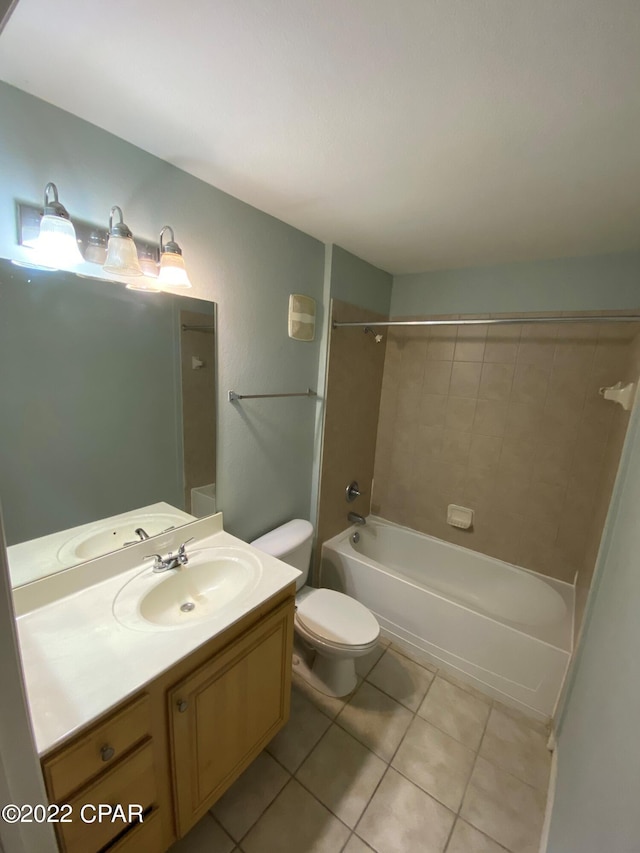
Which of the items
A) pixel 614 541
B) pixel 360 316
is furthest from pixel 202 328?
pixel 614 541

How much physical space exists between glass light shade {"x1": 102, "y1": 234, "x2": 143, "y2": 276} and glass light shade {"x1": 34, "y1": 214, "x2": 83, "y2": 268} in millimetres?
83

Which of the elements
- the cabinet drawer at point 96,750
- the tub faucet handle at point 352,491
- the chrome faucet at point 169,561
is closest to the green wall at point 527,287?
the tub faucet handle at point 352,491

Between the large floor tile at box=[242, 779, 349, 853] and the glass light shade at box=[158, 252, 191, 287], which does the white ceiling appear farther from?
the large floor tile at box=[242, 779, 349, 853]

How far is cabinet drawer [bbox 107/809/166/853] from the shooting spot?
2.84 ft

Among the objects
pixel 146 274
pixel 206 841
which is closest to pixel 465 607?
pixel 206 841

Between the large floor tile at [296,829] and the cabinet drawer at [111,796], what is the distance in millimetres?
531

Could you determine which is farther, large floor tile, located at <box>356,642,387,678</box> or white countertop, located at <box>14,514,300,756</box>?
large floor tile, located at <box>356,642,387,678</box>

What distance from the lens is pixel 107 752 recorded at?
79cm

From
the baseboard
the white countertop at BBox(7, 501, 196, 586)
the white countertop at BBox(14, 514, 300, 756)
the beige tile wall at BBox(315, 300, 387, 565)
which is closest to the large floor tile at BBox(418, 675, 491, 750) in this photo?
the baseboard

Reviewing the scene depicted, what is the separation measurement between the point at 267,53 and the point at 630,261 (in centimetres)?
202

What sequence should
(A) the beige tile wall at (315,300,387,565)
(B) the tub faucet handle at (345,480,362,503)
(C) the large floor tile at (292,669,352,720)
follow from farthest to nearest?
(B) the tub faucet handle at (345,480,362,503), (A) the beige tile wall at (315,300,387,565), (C) the large floor tile at (292,669,352,720)

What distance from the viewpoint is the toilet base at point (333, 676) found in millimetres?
1708

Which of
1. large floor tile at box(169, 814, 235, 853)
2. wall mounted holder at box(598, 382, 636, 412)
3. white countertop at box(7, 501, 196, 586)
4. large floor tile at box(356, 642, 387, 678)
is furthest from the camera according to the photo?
large floor tile at box(356, 642, 387, 678)

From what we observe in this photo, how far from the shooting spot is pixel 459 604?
6.05ft
